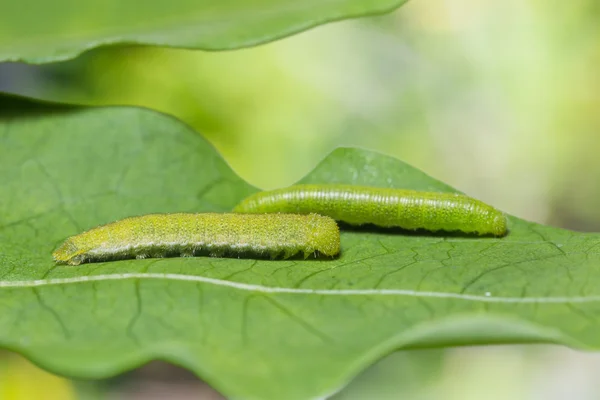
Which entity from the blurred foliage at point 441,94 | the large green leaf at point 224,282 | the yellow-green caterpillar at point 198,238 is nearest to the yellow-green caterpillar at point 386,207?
the large green leaf at point 224,282

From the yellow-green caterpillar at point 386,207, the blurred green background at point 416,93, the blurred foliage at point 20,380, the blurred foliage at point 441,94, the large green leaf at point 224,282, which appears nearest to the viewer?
the large green leaf at point 224,282

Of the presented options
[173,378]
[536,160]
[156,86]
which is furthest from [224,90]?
[536,160]

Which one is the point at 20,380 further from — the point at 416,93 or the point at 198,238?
the point at 416,93

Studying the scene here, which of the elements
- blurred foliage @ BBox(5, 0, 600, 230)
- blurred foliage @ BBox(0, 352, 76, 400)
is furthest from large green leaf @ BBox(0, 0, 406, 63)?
blurred foliage @ BBox(5, 0, 600, 230)

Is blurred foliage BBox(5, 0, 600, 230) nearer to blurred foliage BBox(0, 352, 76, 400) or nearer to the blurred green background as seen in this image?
the blurred green background

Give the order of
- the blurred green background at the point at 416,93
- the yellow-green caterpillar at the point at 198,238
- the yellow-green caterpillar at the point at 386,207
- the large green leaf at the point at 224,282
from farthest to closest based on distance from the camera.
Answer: the blurred green background at the point at 416,93, the yellow-green caterpillar at the point at 386,207, the yellow-green caterpillar at the point at 198,238, the large green leaf at the point at 224,282

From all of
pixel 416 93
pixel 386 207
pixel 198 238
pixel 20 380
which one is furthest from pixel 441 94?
pixel 20 380

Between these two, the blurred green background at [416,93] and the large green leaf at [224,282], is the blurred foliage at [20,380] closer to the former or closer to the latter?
the large green leaf at [224,282]
